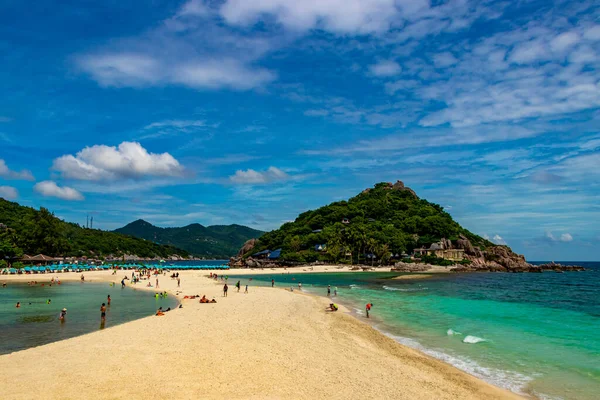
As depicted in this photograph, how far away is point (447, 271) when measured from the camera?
333 ft

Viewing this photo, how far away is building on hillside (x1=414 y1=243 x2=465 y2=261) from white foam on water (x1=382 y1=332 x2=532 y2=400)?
100882 millimetres

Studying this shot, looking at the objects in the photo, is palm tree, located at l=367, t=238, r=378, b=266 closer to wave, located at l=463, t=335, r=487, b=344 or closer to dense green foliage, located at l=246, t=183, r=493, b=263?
dense green foliage, located at l=246, t=183, r=493, b=263

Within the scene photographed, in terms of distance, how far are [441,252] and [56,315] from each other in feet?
351

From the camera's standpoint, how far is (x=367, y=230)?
12169 centimetres

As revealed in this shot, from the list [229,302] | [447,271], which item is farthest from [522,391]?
[447,271]

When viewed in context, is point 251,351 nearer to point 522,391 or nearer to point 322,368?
point 322,368

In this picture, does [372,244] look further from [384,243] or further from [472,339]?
[472,339]

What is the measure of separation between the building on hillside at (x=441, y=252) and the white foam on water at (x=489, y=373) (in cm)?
10088

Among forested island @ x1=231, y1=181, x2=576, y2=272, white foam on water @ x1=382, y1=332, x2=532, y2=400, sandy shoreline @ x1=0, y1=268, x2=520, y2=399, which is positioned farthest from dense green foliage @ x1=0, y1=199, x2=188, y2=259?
white foam on water @ x1=382, y1=332, x2=532, y2=400

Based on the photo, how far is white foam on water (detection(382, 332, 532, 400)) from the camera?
1347 cm


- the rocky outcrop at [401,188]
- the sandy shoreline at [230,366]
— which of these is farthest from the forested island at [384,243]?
the sandy shoreline at [230,366]

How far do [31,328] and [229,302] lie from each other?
14887 millimetres

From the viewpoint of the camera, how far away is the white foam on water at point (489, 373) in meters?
A: 13.5

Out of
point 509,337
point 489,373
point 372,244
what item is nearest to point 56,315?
point 489,373
